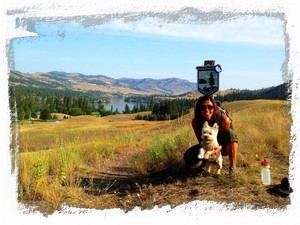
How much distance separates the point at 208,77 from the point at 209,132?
29.8 inches

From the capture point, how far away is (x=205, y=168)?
5508mm

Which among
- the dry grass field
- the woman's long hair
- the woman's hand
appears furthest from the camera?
the woman's hand

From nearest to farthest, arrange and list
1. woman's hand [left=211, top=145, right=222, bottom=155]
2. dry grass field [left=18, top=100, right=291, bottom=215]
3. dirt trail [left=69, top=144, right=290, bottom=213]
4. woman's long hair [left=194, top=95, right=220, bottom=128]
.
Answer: dirt trail [left=69, top=144, right=290, bottom=213]
dry grass field [left=18, top=100, right=291, bottom=215]
woman's long hair [left=194, top=95, right=220, bottom=128]
woman's hand [left=211, top=145, right=222, bottom=155]

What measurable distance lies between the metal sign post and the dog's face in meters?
0.48

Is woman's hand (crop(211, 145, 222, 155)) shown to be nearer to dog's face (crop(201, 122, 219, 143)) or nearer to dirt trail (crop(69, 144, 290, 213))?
dog's face (crop(201, 122, 219, 143))

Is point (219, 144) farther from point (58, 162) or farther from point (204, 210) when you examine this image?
point (58, 162)

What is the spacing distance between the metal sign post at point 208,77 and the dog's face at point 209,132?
0.48 m

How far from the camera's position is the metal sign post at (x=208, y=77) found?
450 centimetres

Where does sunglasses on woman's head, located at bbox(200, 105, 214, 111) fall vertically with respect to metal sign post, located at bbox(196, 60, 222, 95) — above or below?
below

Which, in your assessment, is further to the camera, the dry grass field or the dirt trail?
the dry grass field

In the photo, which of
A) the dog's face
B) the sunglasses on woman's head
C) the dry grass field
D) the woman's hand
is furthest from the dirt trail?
the sunglasses on woman's head

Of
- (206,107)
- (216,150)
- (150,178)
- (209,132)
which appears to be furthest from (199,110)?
(150,178)

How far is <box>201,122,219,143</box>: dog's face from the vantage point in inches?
193

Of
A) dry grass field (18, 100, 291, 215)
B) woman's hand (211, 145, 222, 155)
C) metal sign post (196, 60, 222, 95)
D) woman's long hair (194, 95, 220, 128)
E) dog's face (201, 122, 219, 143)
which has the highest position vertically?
metal sign post (196, 60, 222, 95)
